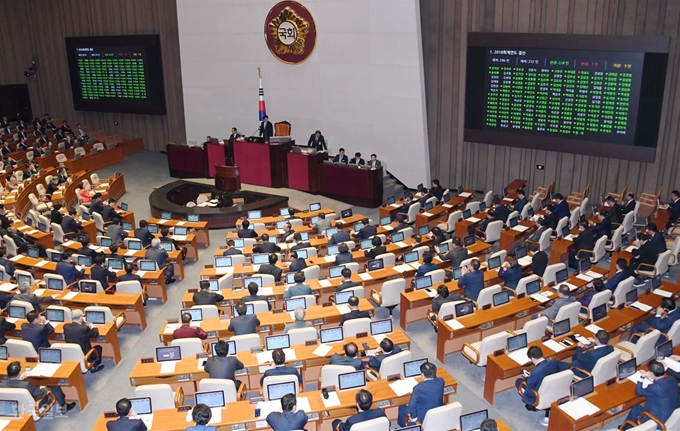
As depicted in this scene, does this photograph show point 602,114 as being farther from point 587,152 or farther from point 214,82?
point 214,82

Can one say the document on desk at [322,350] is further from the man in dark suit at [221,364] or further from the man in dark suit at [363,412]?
the man in dark suit at [363,412]

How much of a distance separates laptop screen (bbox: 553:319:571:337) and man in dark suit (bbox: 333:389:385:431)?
3508 millimetres

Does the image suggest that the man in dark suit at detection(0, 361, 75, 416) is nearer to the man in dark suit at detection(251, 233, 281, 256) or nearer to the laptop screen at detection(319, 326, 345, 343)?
the laptop screen at detection(319, 326, 345, 343)

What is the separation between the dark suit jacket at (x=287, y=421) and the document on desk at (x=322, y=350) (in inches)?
73.6

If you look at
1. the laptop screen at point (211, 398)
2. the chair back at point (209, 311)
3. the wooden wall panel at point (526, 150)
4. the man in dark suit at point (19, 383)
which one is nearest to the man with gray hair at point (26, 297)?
the man in dark suit at point (19, 383)

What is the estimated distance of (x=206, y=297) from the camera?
1062 cm

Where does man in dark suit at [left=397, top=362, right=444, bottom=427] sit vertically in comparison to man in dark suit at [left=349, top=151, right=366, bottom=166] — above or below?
below

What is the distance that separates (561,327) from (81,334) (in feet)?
24.4

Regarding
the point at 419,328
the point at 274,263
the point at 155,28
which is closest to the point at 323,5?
the point at 155,28

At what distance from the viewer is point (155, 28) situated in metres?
23.9

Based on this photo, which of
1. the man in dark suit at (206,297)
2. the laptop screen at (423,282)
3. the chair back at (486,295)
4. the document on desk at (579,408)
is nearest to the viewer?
the document on desk at (579,408)

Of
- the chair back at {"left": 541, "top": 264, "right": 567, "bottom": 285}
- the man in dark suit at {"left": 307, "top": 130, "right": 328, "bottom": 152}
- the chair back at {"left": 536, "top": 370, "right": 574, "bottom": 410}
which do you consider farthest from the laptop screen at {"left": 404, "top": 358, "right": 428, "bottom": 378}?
the man in dark suit at {"left": 307, "top": 130, "right": 328, "bottom": 152}

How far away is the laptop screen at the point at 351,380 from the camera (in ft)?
26.0

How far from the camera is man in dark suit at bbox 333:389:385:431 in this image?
23.0ft
